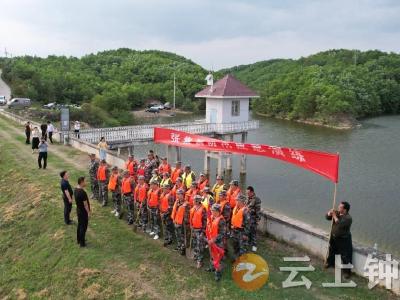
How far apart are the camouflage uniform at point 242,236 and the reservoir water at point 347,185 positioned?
27.9 ft

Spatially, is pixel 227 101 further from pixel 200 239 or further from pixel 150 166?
pixel 200 239

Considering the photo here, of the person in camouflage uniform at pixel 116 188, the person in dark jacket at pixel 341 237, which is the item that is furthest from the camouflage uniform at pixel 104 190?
the person in dark jacket at pixel 341 237

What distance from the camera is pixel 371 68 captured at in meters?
85.9

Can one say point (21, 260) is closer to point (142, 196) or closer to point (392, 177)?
point (142, 196)

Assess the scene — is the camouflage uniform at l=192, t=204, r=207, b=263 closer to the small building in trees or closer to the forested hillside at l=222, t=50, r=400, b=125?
the small building in trees

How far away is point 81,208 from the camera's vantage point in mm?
9016

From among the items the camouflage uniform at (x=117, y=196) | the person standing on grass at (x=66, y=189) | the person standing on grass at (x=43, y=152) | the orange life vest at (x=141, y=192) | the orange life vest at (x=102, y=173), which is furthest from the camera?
the person standing on grass at (x=43, y=152)

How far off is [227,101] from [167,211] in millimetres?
17859

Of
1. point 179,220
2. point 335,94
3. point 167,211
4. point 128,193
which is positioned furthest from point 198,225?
point 335,94

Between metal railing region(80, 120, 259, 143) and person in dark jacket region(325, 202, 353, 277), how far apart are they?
631 inches

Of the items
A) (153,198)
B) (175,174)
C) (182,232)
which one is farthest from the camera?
(175,174)

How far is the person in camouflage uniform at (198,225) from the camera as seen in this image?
800 centimetres

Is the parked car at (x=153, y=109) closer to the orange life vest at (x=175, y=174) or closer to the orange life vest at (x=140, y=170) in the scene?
the orange life vest at (x=140, y=170)

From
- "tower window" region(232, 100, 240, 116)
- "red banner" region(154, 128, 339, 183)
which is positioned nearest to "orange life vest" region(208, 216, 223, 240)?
"red banner" region(154, 128, 339, 183)
